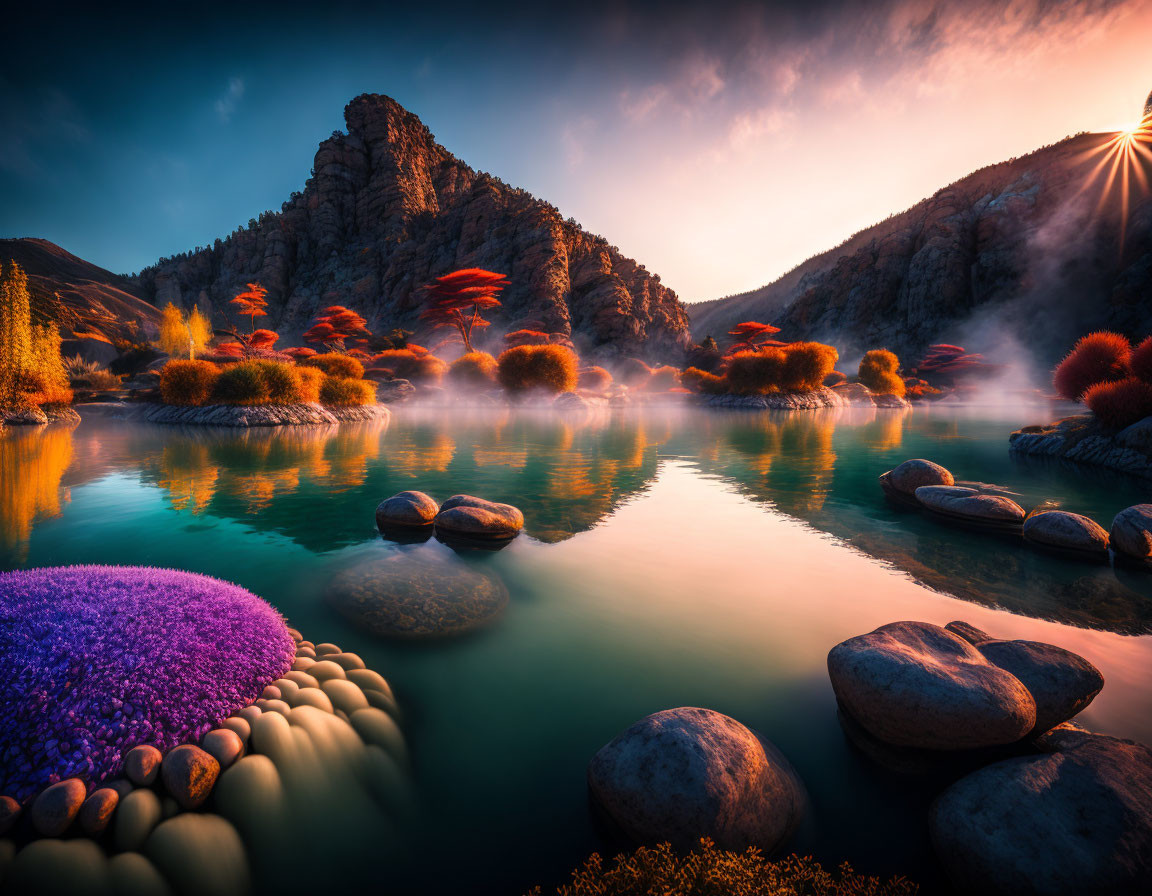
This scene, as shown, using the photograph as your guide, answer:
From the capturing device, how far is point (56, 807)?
162 cm

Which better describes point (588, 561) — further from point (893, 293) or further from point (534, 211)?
point (893, 293)

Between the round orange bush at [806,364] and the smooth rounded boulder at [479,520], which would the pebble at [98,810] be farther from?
the round orange bush at [806,364]

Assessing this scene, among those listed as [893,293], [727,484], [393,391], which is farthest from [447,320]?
[893,293]

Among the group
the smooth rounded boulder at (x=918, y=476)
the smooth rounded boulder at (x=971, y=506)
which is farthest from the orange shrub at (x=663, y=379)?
the smooth rounded boulder at (x=971, y=506)

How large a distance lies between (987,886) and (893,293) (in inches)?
3282

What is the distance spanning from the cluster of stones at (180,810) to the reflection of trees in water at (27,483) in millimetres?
4845

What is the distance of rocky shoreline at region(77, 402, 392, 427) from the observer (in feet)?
61.5

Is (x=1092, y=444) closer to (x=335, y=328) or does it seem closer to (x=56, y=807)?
(x=56, y=807)

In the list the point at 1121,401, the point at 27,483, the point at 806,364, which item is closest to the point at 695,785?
the point at 27,483

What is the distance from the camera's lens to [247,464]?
10570 millimetres

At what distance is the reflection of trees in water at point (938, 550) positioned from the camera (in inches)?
168

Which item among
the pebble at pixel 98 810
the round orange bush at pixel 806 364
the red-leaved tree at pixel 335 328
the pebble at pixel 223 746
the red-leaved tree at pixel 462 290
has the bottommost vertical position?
the pebble at pixel 223 746

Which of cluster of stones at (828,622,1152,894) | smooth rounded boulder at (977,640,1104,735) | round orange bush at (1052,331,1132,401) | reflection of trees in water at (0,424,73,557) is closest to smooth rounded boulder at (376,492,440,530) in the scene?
reflection of trees in water at (0,424,73,557)

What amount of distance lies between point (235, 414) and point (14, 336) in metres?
6.91
